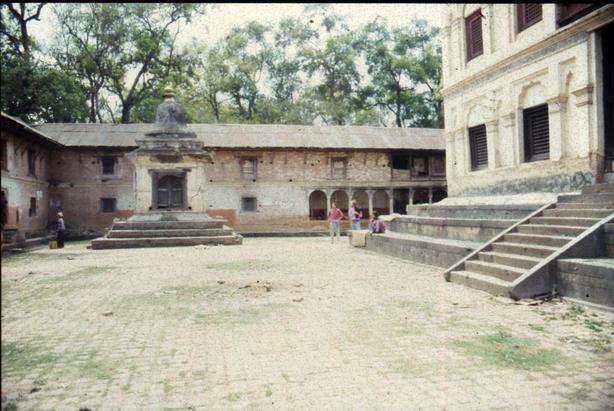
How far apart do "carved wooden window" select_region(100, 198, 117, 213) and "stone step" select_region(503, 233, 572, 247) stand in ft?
81.2

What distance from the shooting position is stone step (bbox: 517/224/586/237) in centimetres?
793

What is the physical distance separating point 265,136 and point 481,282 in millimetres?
23336

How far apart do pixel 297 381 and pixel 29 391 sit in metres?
2.38

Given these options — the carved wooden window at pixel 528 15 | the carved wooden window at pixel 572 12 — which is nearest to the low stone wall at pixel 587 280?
the carved wooden window at pixel 572 12

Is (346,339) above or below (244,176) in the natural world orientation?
below

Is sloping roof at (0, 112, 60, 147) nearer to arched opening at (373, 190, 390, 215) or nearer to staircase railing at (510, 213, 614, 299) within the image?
staircase railing at (510, 213, 614, 299)

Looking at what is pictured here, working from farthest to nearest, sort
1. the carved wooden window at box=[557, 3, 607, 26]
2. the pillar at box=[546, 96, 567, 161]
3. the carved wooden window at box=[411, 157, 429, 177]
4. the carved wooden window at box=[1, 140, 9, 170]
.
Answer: the carved wooden window at box=[411, 157, 429, 177]
the carved wooden window at box=[1, 140, 9, 170]
the pillar at box=[546, 96, 567, 161]
the carved wooden window at box=[557, 3, 607, 26]

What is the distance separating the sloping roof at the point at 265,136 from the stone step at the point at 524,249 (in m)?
20.6

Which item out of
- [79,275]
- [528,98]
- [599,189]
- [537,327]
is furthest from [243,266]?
[528,98]

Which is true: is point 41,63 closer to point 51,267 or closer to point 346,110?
point 51,267

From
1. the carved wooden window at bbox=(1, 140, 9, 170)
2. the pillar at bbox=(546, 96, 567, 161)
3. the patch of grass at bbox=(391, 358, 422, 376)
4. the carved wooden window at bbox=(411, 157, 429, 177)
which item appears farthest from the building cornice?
the carved wooden window at bbox=(1, 140, 9, 170)

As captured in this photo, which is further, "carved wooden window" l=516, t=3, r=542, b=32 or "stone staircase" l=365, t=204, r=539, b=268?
"carved wooden window" l=516, t=3, r=542, b=32

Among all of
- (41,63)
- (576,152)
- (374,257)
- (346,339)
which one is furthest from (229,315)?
(41,63)

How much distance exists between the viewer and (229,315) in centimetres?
648
